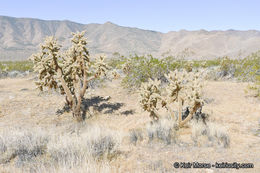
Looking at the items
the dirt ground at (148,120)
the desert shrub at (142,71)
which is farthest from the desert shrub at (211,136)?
the desert shrub at (142,71)

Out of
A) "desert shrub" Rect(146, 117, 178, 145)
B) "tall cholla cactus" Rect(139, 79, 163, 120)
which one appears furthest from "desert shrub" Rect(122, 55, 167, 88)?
"desert shrub" Rect(146, 117, 178, 145)

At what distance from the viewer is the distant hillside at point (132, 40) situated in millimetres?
95125

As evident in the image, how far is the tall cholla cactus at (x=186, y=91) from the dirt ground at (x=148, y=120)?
841 millimetres

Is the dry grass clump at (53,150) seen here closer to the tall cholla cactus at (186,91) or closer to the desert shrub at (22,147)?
the desert shrub at (22,147)

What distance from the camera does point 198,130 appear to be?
6250mm

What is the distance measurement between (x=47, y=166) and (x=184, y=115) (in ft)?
21.1

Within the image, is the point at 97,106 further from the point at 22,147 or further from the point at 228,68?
the point at 228,68

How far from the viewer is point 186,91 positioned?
6840 millimetres

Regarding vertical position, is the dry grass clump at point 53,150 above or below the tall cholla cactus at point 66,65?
below

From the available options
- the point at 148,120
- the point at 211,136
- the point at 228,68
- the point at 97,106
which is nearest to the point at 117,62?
the point at 228,68

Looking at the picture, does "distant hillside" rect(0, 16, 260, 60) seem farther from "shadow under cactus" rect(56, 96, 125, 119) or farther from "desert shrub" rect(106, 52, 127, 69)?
"shadow under cactus" rect(56, 96, 125, 119)

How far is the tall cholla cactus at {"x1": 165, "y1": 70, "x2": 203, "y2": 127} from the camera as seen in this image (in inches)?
255

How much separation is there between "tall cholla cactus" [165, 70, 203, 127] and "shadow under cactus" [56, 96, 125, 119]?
5.30 m

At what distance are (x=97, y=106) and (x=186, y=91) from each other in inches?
262
